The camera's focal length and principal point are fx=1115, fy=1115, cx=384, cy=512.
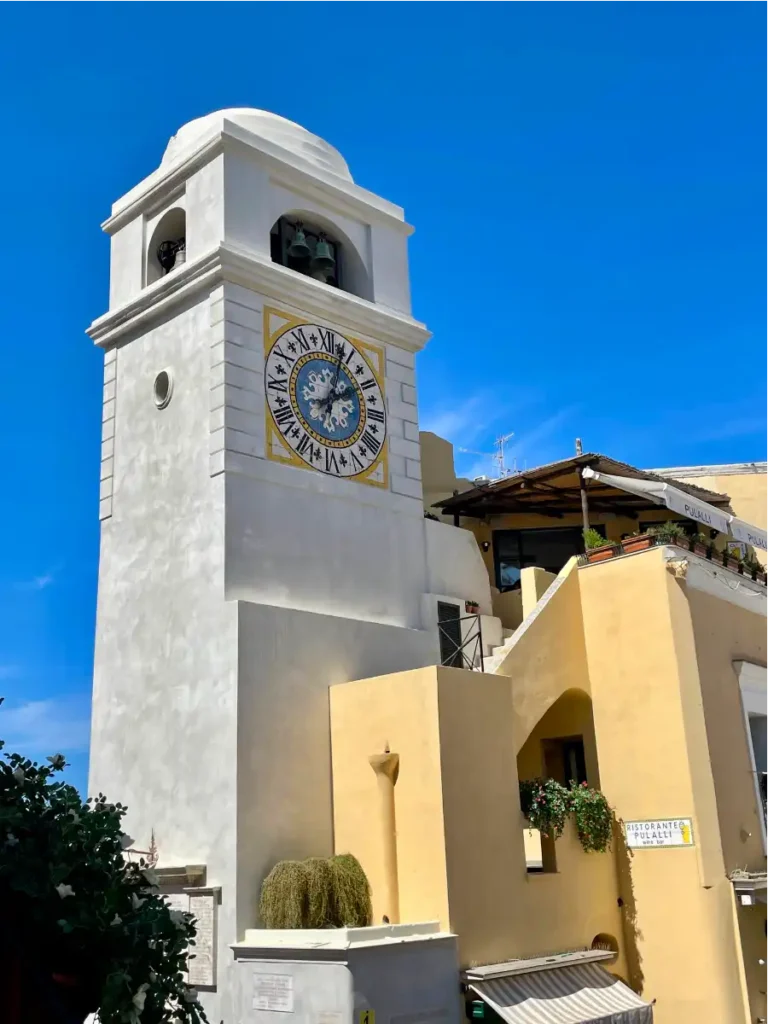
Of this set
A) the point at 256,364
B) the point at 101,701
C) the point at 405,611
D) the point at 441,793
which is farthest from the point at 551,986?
the point at 256,364

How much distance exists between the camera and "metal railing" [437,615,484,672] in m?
19.7

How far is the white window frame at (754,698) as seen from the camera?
18.1 metres

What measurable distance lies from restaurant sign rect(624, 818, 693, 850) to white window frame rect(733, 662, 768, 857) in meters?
2.14

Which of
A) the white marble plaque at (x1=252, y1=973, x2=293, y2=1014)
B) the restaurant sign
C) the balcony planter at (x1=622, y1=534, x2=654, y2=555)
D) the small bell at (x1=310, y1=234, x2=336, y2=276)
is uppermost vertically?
the small bell at (x1=310, y1=234, x2=336, y2=276)

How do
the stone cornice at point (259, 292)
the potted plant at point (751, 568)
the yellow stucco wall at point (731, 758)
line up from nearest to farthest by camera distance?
the yellow stucco wall at point (731, 758) → the stone cornice at point (259, 292) → the potted plant at point (751, 568)

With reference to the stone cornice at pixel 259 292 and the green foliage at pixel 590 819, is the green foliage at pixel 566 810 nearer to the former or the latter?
the green foliage at pixel 590 819

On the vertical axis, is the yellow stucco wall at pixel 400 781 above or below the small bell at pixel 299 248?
below

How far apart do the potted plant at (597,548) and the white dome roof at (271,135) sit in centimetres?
825

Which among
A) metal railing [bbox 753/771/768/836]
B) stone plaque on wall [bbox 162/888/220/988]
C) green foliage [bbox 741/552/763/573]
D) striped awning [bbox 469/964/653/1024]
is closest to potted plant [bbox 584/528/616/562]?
green foliage [bbox 741/552/763/573]

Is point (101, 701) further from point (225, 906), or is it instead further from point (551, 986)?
point (551, 986)

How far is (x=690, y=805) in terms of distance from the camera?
16578 millimetres

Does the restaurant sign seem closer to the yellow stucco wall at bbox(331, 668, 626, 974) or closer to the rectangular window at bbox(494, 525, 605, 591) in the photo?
the yellow stucco wall at bbox(331, 668, 626, 974)

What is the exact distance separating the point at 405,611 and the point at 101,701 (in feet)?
17.5

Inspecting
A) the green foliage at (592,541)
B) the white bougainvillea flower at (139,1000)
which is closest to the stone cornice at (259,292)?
the green foliage at (592,541)
